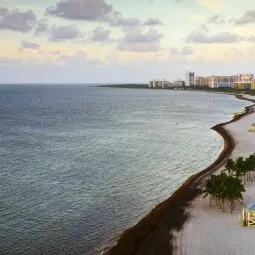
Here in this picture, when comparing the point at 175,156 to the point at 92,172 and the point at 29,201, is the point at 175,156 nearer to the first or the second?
the point at 92,172

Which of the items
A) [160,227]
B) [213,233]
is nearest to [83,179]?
[160,227]

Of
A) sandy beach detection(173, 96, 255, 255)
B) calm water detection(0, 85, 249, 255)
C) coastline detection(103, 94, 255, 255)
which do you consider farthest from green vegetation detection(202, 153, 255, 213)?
calm water detection(0, 85, 249, 255)

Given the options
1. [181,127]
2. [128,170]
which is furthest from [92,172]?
[181,127]


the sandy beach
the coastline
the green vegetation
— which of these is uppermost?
the green vegetation

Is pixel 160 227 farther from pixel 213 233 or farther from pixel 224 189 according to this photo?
pixel 224 189

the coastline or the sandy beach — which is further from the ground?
the sandy beach

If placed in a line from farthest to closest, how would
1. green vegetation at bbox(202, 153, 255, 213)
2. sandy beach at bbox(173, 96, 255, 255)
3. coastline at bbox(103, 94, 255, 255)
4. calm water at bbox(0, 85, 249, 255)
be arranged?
green vegetation at bbox(202, 153, 255, 213) → calm water at bbox(0, 85, 249, 255) → coastline at bbox(103, 94, 255, 255) → sandy beach at bbox(173, 96, 255, 255)

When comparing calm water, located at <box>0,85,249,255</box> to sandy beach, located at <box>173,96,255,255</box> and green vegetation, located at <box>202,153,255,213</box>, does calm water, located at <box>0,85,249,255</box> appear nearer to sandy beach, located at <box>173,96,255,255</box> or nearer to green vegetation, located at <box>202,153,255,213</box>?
sandy beach, located at <box>173,96,255,255</box>
